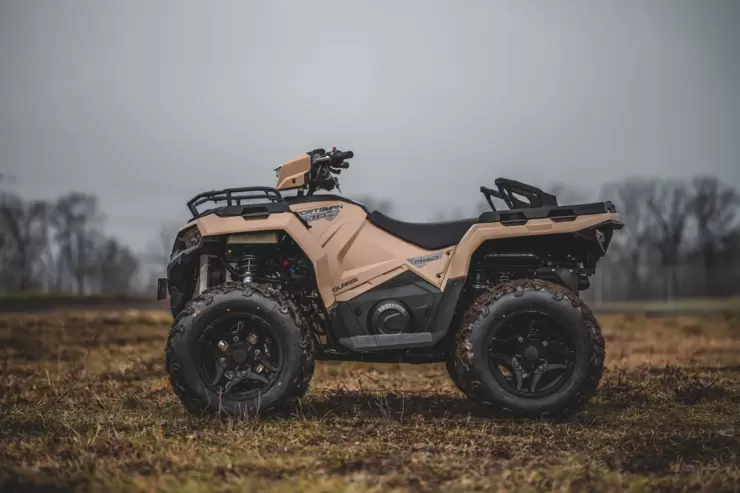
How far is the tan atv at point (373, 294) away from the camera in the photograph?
17.6 feet

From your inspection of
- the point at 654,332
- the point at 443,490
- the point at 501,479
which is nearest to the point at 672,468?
the point at 501,479

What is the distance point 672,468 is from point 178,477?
A: 99.5 inches

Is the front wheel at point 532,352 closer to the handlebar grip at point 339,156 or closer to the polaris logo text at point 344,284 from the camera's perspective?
the polaris logo text at point 344,284

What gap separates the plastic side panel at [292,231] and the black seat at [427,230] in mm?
546

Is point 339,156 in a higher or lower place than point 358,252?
higher

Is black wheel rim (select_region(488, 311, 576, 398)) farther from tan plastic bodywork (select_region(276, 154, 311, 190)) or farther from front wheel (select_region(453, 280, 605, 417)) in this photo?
tan plastic bodywork (select_region(276, 154, 311, 190))

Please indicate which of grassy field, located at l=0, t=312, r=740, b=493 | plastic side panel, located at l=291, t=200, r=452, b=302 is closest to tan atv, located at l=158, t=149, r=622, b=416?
plastic side panel, located at l=291, t=200, r=452, b=302

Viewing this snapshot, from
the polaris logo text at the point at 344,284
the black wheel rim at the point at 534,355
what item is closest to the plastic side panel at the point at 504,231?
the black wheel rim at the point at 534,355

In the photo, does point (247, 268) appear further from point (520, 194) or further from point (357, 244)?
point (520, 194)

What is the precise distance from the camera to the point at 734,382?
720cm

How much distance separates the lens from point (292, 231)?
5613 mm

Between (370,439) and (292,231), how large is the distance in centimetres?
169

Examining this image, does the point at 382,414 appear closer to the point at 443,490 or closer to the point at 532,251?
the point at 532,251

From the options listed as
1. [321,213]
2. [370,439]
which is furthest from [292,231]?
[370,439]
